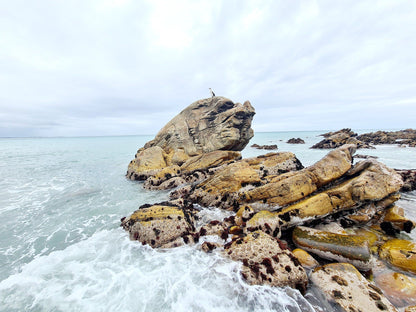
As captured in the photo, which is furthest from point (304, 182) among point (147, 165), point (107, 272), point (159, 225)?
point (147, 165)

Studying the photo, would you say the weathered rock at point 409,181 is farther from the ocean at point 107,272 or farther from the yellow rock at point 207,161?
the yellow rock at point 207,161

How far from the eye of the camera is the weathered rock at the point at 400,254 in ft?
24.0

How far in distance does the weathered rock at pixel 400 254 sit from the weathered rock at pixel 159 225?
9306 mm

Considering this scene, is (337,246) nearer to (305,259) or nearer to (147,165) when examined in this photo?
(305,259)

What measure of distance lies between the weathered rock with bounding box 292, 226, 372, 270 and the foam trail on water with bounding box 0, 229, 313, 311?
2.62m

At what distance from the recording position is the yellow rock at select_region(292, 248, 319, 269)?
7883mm

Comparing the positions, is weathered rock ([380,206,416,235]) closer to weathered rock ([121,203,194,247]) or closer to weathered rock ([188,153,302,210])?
weathered rock ([188,153,302,210])

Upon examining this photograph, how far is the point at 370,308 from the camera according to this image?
5.64 m

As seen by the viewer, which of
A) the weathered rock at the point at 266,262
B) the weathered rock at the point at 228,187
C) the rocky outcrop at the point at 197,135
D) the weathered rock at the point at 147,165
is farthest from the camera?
the rocky outcrop at the point at 197,135

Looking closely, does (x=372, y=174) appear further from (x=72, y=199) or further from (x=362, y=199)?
(x=72, y=199)

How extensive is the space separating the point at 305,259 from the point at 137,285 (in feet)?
24.4

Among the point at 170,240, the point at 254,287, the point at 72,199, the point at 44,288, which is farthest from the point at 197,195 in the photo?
the point at 72,199

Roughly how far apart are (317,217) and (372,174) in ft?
13.9

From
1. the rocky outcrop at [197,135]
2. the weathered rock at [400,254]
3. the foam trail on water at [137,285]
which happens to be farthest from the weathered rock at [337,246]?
the rocky outcrop at [197,135]
